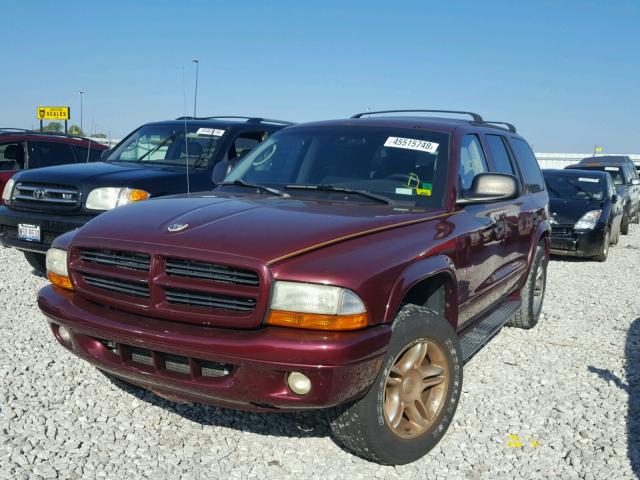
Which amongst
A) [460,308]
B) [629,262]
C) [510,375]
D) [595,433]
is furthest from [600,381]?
[629,262]

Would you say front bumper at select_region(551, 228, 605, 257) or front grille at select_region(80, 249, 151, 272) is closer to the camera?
front grille at select_region(80, 249, 151, 272)

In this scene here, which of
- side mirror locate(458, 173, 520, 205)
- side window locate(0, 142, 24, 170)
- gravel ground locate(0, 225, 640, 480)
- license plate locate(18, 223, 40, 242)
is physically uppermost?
side mirror locate(458, 173, 520, 205)

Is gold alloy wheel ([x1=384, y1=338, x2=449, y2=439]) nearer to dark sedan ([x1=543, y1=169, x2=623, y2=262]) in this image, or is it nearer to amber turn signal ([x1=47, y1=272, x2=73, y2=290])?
amber turn signal ([x1=47, y1=272, x2=73, y2=290])

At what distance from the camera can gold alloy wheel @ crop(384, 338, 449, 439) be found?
316cm

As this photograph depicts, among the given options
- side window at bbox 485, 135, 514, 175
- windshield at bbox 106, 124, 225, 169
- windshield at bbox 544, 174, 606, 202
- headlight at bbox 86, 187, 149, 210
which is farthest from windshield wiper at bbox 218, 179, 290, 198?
windshield at bbox 544, 174, 606, 202

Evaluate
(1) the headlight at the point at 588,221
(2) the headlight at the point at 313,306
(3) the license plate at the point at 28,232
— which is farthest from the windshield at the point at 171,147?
(1) the headlight at the point at 588,221

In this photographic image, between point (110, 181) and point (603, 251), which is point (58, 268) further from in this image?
point (603, 251)

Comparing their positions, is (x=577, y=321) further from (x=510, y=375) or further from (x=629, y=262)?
(x=629, y=262)

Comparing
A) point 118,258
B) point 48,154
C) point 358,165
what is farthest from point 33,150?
point 118,258

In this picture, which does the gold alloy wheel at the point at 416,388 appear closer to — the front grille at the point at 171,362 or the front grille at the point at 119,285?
the front grille at the point at 171,362

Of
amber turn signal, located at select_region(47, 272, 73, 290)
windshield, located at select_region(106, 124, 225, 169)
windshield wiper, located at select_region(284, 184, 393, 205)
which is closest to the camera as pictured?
amber turn signal, located at select_region(47, 272, 73, 290)

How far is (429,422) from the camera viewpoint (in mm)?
3340

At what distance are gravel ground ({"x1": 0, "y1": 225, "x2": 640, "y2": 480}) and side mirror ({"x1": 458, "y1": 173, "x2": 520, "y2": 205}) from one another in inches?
52.9

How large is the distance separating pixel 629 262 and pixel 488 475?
8940 mm
